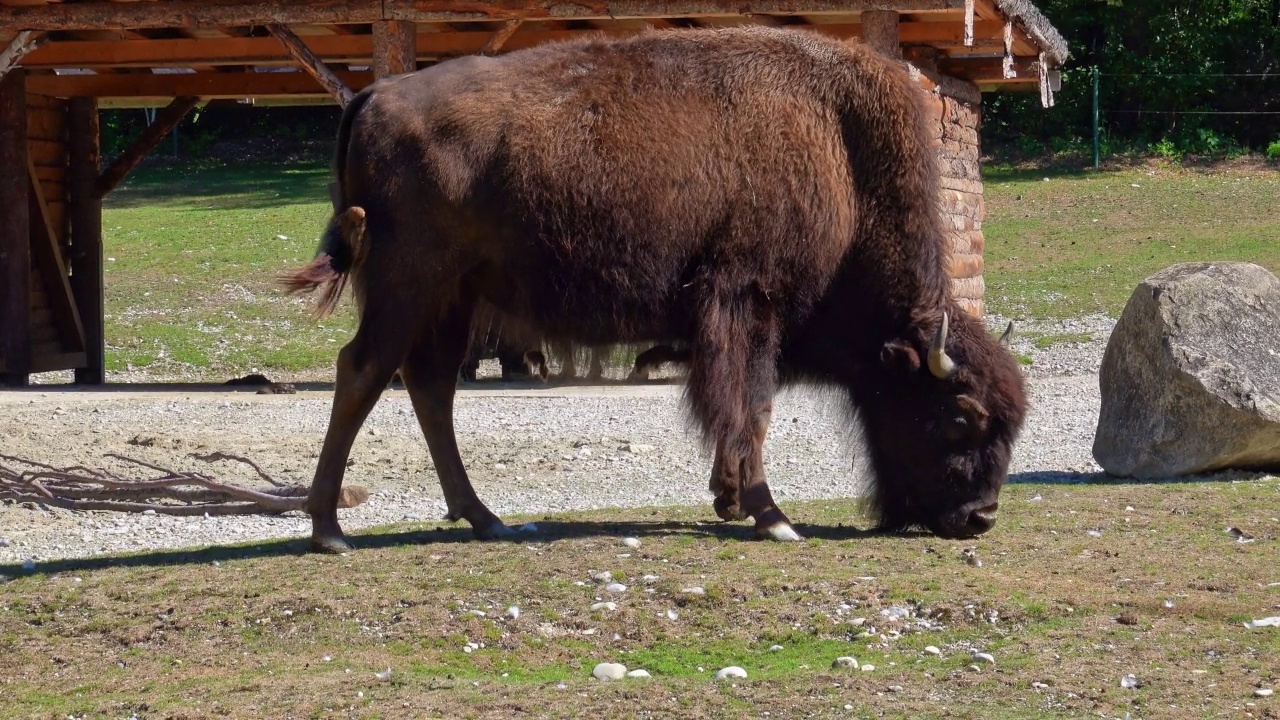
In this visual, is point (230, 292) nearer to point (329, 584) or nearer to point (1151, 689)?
point (329, 584)

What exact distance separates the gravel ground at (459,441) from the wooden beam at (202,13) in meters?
3.30

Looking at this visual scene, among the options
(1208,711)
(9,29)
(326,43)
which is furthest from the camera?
(326,43)

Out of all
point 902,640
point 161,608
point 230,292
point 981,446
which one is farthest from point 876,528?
point 230,292

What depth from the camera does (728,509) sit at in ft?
24.7

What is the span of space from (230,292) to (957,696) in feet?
65.9

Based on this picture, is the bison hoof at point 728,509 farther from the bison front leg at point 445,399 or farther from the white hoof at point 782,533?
the bison front leg at point 445,399

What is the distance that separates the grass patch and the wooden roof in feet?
19.4

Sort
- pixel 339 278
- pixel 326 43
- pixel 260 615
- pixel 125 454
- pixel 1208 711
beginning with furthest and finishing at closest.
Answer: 1. pixel 326 43
2. pixel 125 454
3. pixel 339 278
4. pixel 260 615
5. pixel 1208 711

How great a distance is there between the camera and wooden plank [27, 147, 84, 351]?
1714 centimetres

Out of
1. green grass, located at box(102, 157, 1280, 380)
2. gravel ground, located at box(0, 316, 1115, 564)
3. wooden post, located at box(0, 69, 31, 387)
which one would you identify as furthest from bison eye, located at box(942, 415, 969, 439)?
wooden post, located at box(0, 69, 31, 387)

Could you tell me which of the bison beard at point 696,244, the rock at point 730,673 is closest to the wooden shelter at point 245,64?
→ the bison beard at point 696,244

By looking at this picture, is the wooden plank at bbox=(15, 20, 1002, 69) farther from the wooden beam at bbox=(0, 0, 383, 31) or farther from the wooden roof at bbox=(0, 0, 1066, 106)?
the wooden beam at bbox=(0, 0, 383, 31)

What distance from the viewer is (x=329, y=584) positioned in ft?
21.0

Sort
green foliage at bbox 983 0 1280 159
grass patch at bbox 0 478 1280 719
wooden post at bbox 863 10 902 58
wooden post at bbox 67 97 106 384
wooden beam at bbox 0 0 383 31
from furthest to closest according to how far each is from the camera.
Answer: green foliage at bbox 983 0 1280 159 < wooden post at bbox 67 97 106 384 < wooden beam at bbox 0 0 383 31 < wooden post at bbox 863 10 902 58 < grass patch at bbox 0 478 1280 719
